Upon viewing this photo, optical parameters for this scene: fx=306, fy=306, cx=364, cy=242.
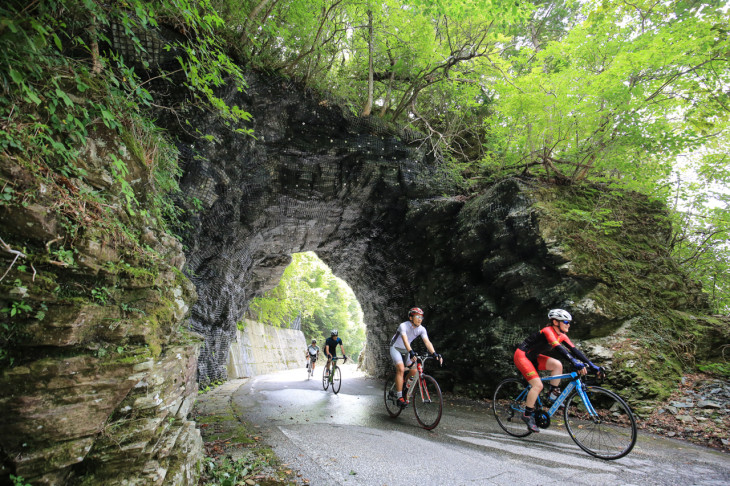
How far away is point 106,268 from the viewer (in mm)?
2436

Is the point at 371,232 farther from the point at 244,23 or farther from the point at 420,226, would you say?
the point at 244,23

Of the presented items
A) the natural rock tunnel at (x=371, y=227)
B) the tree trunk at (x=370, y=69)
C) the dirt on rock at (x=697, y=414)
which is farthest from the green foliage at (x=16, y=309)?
the tree trunk at (x=370, y=69)

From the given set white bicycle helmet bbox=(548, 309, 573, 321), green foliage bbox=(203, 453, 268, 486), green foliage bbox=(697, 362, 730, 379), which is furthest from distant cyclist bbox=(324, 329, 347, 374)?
green foliage bbox=(697, 362, 730, 379)

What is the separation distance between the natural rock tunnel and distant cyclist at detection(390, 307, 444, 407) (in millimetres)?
3101

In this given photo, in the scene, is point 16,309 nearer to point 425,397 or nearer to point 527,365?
point 425,397

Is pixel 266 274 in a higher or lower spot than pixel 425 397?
higher

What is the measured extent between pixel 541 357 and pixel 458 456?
6.95 ft

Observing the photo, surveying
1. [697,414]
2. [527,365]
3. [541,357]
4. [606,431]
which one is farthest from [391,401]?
[697,414]

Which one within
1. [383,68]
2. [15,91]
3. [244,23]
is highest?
[383,68]

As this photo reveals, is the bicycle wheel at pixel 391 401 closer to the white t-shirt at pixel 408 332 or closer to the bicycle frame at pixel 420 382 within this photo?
the bicycle frame at pixel 420 382

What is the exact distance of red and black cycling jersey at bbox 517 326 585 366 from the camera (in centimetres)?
411

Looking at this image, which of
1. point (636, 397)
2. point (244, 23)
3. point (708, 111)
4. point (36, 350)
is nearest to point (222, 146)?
point (244, 23)

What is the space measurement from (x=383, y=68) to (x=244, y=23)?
4687mm

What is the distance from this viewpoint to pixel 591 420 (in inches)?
165
